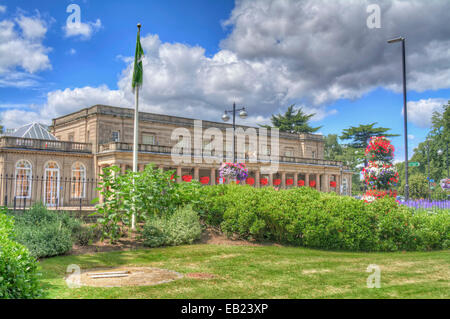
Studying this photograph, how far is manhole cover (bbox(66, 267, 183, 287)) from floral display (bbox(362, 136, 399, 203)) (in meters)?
10.5

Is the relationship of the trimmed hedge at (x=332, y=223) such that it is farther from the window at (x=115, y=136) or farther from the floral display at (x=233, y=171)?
the window at (x=115, y=136)

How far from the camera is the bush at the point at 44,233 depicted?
368 inches

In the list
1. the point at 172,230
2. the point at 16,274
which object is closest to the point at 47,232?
the point at 172,230


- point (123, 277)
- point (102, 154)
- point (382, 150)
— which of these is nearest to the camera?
point (123, 277)

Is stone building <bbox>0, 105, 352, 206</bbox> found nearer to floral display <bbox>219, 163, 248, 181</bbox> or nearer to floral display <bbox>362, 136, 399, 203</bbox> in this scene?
floral display <bbox>219, 163, 248, 181</bbox>

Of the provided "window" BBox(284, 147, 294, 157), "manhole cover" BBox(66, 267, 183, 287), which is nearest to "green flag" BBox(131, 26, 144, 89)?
"manhole cover" BBox(66, 267, 183, 287)

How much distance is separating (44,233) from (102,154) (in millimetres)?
25813

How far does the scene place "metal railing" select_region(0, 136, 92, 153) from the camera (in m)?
30.0

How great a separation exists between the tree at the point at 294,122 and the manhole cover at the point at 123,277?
65.6 metres

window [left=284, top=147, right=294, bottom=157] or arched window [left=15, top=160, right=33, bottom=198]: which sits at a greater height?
window [left=284, top=147, right=294, bottom=157]

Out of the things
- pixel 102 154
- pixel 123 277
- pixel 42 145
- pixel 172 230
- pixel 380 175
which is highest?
pixel 42 145

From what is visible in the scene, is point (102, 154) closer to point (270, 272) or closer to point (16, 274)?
point (270, 272)

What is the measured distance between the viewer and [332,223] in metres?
11.5
